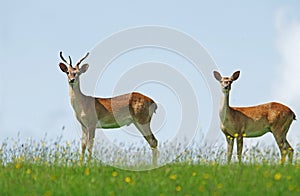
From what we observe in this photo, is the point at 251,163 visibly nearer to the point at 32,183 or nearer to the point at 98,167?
the point at 98,167

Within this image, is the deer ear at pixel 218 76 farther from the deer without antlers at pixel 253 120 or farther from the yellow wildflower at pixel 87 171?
the yellow wildflower at pixel 87 171

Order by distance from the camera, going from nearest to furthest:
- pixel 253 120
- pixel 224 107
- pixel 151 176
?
pixel 151 176
pixel 224 107
pixel 253 120

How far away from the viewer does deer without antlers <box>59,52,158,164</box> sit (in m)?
15.3

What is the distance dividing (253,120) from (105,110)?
3.42 meters

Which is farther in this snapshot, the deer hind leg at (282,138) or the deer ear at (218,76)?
the deer hind leg at (282,138)

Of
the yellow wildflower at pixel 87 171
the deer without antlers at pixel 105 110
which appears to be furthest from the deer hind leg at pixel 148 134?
the yellow wildflower at pixel 87 171

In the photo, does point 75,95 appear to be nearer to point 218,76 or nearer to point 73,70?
point 73,70

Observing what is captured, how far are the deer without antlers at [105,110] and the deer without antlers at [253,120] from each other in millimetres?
1750

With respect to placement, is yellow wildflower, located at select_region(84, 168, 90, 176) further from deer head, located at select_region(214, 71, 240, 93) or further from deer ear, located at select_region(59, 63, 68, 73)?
deer ear, located at select_region(59, 63, 68, 73)

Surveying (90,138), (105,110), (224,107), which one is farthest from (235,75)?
(90,138)

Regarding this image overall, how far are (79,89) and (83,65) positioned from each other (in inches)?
22.0

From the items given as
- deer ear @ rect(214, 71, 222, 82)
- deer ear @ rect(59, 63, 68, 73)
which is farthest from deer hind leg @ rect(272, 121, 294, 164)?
deer ear @ rect(59, 63, 68, 73)

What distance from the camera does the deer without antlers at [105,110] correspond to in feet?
50.2

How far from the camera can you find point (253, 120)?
1556 cm
